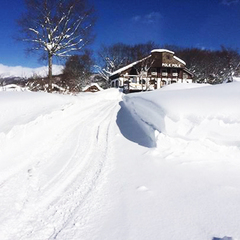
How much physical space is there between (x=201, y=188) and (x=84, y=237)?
1.69 m

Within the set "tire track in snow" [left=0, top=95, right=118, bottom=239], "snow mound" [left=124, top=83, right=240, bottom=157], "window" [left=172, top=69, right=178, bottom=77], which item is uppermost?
"window" [left=172, top=69, right=178, bottom=77]

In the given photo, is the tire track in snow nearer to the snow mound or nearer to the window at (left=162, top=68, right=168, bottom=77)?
the snow mound

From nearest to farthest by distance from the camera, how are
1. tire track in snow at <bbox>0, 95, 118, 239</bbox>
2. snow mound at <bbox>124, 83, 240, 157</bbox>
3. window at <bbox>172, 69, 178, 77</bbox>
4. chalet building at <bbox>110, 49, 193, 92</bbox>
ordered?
tire track in snow at <bbox>0, 95, 118, 239</bbox>
snow mound at <bbox>124, 83, 240, 157</bbox>
chalet building at <bbox>110, 49, 193, 92</bbox>
window at <bbox>172, 69, 178, 77</bbox>

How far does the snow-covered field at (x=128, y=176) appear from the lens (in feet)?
6.69

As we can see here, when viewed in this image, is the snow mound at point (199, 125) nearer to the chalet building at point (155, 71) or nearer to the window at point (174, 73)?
the chalet building at point (155, 71)

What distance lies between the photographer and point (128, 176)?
316 centimetres

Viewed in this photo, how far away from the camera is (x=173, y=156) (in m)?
3.87

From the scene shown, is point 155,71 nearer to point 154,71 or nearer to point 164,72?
point 154,71

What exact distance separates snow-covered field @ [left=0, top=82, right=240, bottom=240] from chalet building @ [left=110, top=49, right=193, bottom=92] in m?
30.7

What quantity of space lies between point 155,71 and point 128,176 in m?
40.7

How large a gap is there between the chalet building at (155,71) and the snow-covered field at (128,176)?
101 feet

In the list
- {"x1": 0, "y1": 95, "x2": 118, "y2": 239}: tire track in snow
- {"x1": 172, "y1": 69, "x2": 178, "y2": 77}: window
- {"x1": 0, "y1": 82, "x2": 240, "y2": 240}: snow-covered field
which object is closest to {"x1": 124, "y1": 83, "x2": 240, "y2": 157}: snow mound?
{"x1": 0, "y1": 82, "x2": 240, "y2": 240}: snow-covered field

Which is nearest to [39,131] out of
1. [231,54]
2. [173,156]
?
[173,156]

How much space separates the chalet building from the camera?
123 ft
